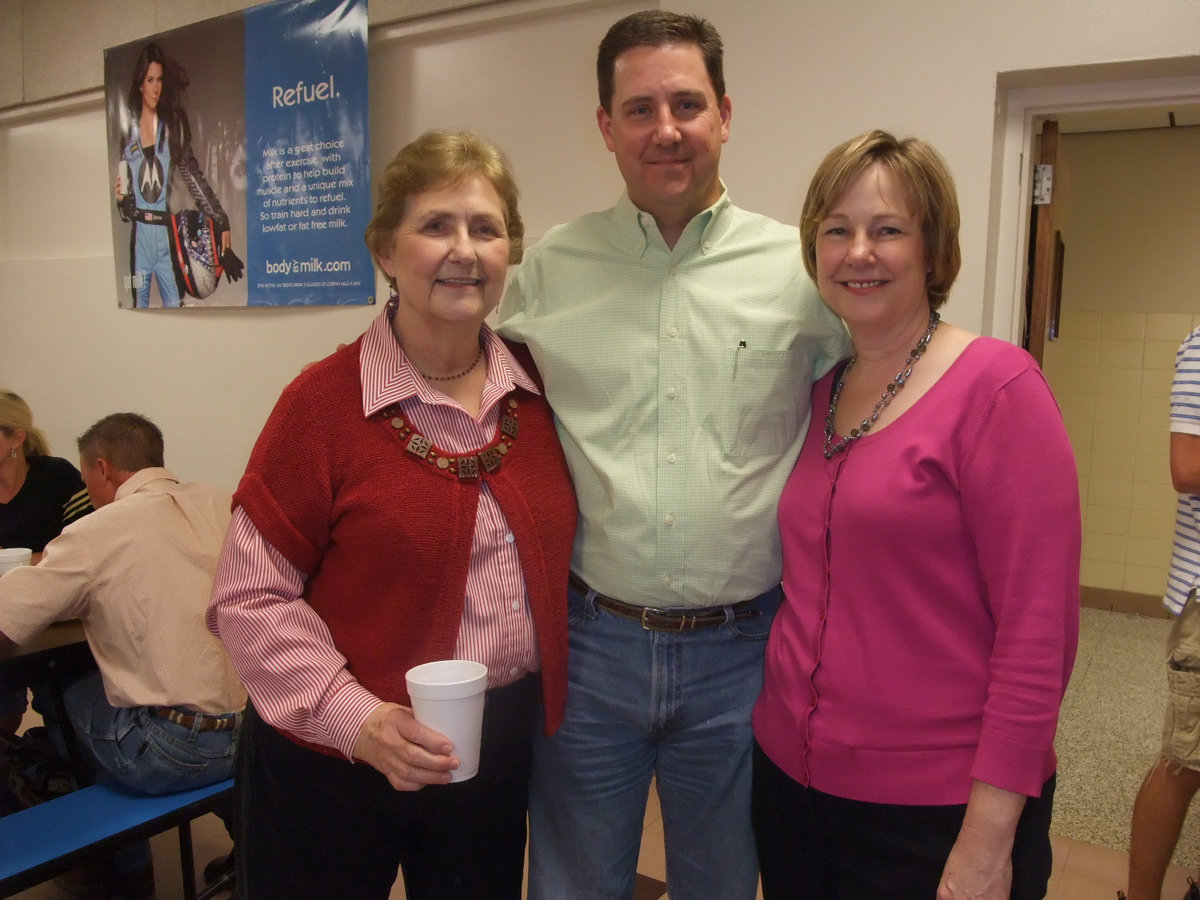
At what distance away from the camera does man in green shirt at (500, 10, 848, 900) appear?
148cm

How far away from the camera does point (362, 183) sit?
3.76m

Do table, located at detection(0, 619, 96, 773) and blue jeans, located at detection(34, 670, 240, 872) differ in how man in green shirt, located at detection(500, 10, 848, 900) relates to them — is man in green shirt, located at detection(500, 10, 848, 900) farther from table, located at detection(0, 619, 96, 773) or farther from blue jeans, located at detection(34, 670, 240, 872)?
table, located at detection(0, 619, 96, 773)

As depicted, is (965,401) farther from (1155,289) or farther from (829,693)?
(1155,289)

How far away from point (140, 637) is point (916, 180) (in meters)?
2.07

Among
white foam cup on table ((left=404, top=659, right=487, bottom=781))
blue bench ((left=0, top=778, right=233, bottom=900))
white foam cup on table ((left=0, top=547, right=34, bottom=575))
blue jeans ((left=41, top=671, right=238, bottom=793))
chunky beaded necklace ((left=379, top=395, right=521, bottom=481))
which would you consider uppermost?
chunky beaded necklace ((left=379, top=395, right=521, bottom=481))

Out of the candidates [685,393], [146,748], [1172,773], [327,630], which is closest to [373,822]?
[327,630]

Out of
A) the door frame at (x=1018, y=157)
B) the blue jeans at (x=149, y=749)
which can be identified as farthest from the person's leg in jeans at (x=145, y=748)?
the door frame at (x=1018, y=157)

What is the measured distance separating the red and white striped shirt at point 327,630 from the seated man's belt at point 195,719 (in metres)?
1.06

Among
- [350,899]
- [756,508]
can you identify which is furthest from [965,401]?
[350,899]

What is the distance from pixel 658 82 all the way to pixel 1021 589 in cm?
97

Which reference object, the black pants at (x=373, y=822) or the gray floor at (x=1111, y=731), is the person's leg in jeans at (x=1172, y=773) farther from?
the black pants at (x=373, y=822)

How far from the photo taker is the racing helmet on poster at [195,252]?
14.3ft

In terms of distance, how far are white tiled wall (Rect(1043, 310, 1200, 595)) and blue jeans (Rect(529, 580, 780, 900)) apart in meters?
4.70

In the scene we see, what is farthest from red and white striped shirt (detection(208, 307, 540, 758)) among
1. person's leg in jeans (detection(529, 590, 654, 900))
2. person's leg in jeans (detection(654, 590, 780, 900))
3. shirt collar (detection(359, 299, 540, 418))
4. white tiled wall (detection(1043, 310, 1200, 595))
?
white tiled wall (detection(1043, 310, 1200, 595))
